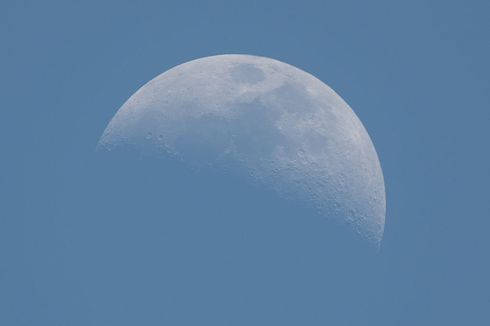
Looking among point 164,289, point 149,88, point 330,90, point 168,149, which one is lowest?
point 164,289

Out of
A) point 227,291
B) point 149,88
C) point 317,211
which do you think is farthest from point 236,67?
point 227,291

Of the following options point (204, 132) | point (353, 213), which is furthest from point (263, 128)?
point (353, 213)

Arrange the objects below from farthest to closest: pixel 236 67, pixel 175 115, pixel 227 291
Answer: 1. pixel 236 67
2. pixel 175 115
3. pixel 227 291

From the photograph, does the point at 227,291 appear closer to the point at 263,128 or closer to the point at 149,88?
the point at 263,128

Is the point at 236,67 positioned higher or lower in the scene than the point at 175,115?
higher

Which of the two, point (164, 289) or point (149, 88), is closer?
point (164, 289)

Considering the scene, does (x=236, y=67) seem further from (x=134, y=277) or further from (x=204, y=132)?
(x=134, y=277)

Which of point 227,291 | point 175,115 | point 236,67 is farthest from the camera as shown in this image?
point 236,67
